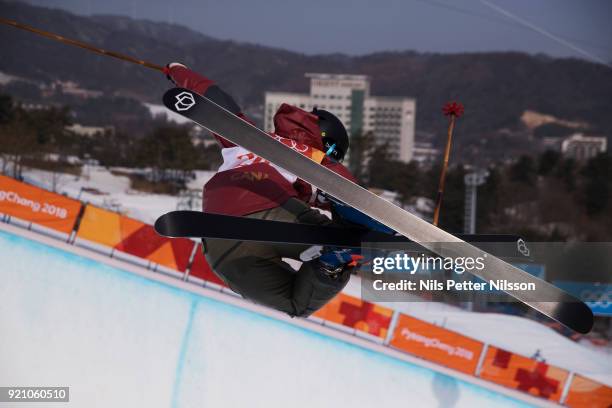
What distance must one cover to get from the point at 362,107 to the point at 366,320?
39.7 meters

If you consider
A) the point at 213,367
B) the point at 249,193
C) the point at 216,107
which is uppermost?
the point at 216,107

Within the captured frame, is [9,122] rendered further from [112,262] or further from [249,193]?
[249,193]

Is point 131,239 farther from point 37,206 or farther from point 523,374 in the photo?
point 523,374

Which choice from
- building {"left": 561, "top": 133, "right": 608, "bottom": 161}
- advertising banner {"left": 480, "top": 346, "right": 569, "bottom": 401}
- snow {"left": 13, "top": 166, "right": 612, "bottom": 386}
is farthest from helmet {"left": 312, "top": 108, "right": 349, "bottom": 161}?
building {"left": 561, "top": 133, "right": 608, "bottom": 161}

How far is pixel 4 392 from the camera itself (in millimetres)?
6090

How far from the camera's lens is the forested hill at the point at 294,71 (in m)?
52.3

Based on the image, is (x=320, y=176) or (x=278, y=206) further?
(x=278, y=206)

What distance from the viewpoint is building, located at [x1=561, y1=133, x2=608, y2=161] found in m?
42.3

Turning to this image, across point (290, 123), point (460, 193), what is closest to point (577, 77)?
point (460, 193)

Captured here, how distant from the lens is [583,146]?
43469 millimetres

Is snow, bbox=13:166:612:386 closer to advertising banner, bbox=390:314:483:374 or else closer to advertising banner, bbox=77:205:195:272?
advertising banner, bbox=390:314:483:374

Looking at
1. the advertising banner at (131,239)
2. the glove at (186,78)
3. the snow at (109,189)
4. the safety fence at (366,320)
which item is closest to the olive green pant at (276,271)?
the glove at (186,78)

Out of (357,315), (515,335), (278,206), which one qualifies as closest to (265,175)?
(278,206)

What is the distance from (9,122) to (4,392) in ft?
81.3
